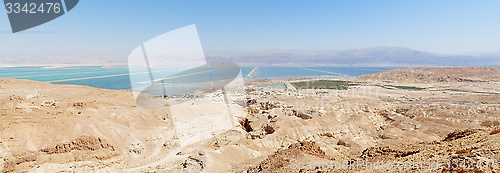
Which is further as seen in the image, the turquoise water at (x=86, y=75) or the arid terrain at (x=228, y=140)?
the turquoise water at (x=86, y=75)

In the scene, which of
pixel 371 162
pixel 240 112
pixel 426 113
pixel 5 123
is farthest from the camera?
pixel 426 113

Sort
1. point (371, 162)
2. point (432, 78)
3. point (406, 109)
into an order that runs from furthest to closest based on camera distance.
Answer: point (432, 78) < point (406, 109) < point (371, 162)

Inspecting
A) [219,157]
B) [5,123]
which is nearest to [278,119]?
[219,157]

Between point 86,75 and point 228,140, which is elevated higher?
point 228,140

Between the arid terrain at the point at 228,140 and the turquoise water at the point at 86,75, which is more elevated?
the arid terrain at the point at 228,140

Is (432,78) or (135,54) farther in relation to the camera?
(432,78)

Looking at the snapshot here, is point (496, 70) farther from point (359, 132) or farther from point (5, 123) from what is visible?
point (5, 123)

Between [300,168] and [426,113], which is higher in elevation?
[300,168]

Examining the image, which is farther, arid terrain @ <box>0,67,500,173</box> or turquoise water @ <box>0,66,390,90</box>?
turquoise water @ <box>0,66,390,90</box>

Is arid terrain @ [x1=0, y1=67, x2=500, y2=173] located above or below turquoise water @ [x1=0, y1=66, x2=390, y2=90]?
above

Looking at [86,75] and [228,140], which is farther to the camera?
[86,75]

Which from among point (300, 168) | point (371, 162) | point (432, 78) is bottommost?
point (432, 78)
